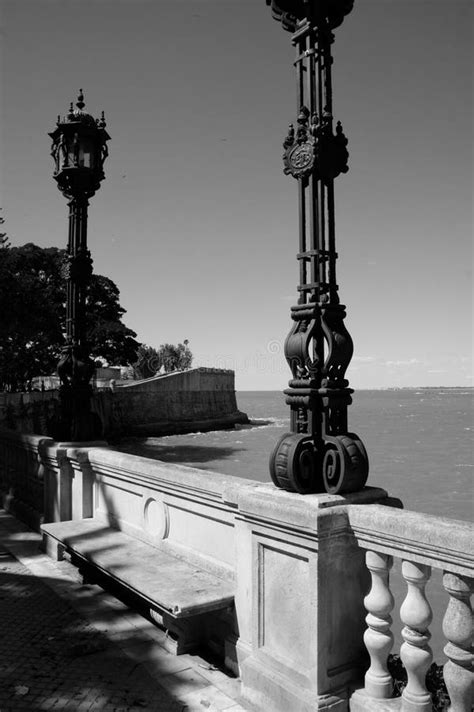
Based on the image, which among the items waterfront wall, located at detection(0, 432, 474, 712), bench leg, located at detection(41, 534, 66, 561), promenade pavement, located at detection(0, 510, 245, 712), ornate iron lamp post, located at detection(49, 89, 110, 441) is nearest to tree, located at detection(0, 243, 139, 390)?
ornate iron lamp post, located at detection(49, 89, 110, 441)

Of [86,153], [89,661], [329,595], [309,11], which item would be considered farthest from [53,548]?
[309,11]

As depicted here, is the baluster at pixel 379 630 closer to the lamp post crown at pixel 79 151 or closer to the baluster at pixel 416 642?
the baluster at pixel 416 642

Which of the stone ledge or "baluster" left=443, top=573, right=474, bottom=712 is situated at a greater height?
"baluster" left=443, top=573, right=474, bottom=712

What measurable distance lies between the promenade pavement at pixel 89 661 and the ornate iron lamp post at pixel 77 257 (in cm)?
221

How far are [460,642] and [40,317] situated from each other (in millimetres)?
23175

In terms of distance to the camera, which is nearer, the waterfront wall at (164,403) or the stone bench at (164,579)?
the stone bench at (164,579)

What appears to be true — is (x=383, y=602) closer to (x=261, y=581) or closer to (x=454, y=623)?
(x=454, y=623)

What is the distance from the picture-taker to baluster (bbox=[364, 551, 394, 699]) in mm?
2928

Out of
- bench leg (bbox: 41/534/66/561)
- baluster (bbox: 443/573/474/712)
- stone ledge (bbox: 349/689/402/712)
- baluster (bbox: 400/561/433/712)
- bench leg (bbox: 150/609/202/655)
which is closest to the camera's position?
baluster (bbox: 443/573/474/712)

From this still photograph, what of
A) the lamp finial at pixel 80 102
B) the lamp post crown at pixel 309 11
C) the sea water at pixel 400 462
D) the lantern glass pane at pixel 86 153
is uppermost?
the lamp finial at pixel 80 102

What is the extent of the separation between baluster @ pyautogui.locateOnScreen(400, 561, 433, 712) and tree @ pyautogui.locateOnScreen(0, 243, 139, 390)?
5.75m

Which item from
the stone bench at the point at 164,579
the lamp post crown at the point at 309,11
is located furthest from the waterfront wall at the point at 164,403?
the lamp post crown at the point at 309,11

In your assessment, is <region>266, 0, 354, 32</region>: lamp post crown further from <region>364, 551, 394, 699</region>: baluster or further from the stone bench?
the stone bench

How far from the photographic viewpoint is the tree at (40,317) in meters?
22.7
